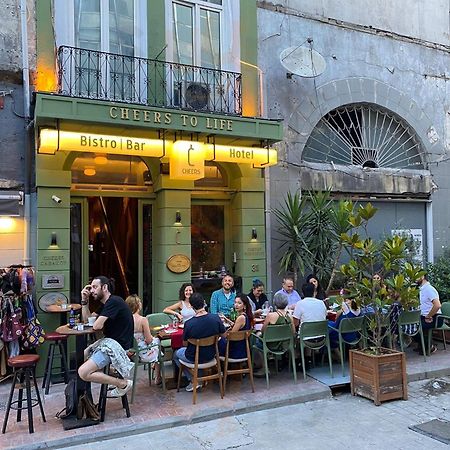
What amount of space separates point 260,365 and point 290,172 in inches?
172

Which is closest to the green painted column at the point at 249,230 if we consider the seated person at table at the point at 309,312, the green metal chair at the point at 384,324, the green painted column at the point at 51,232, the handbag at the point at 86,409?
the seated person at table at the point at 309,312

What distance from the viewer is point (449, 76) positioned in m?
12.7

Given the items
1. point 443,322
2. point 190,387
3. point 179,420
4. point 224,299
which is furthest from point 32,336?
point 443,322

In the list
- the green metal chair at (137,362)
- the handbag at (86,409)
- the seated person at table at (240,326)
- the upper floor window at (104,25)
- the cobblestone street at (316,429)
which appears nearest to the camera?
the cobblestone street at (316,429)

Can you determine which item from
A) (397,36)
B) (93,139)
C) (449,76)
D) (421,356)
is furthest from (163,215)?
(449,76)

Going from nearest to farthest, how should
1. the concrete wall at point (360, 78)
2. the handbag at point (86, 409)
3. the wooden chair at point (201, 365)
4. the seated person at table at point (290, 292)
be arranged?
the handbag at point (86, 409)
the wooden chair at point (201, 365)
the seated person at table at point (290, 292)
the concrete wall at point (360, 78)

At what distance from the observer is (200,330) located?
6.05 m

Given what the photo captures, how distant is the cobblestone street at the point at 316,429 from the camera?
16.5 ft

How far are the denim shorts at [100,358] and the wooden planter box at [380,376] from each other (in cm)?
331

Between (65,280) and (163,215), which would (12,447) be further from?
(163,215)

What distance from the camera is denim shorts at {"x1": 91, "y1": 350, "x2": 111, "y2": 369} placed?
17.8ft

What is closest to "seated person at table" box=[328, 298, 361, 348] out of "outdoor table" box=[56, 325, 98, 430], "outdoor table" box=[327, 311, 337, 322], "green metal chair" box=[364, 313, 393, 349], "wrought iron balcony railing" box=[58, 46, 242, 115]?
"green metal chair" box=[364, 313, 393, 349]

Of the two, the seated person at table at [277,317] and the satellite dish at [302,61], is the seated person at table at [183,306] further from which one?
the satellite dish at [302,61]

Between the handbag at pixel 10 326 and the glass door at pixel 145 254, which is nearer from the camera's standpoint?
the handbag at pixel 10 326
